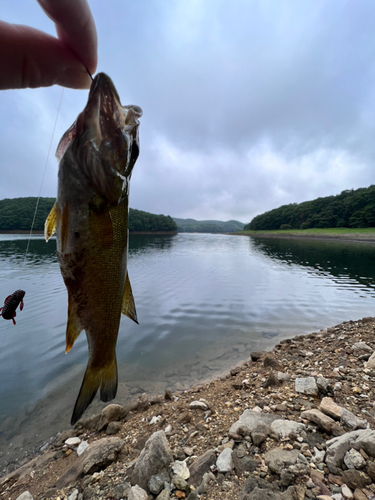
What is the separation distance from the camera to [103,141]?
157 cm

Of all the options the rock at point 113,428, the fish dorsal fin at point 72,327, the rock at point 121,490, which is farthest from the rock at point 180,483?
the fish dorsal fin at point 72,327

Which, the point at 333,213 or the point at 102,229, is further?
the point at 333,213

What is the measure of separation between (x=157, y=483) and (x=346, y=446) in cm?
213

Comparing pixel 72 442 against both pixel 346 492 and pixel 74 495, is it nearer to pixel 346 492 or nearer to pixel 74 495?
pixel 74 495

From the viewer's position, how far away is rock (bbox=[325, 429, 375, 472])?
96.7 inches

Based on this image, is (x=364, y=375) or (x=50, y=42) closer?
(x=50, y=42)

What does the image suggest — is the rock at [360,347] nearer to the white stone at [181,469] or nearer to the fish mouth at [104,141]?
the white stone at [181,469]

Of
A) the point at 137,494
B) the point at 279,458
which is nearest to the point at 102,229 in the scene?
the point at 137,494

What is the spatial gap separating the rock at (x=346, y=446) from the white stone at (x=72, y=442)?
3.90m

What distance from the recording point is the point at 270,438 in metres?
3.05

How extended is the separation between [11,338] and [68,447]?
681cm

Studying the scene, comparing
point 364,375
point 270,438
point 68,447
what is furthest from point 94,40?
point 364,375

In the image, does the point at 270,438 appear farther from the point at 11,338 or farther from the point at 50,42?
the point at 11,338

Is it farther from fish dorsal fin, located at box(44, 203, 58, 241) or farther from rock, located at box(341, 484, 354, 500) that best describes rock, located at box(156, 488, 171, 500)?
fish dorsal fin, located at box(44, 203, 58, 241)
